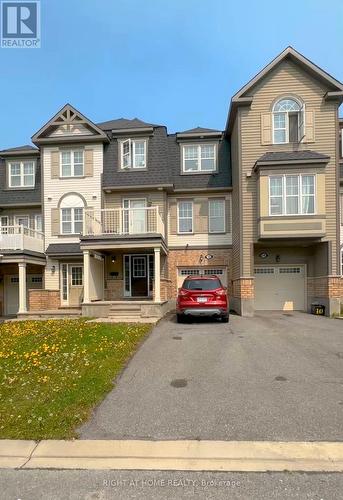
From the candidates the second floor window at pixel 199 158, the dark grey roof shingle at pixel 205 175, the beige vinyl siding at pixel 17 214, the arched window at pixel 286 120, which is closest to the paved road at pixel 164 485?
the arched window at pixel 286 120

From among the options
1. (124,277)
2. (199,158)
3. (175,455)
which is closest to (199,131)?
(199,158)

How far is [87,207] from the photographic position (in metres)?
17.2

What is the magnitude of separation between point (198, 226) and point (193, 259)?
172cm

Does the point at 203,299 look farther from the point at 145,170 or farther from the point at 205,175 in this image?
the point at 145,170

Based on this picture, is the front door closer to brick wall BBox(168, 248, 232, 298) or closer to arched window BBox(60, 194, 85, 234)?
arched window BBox(60, 194, 85, 234)

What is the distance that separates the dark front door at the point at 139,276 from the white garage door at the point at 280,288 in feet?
18.1

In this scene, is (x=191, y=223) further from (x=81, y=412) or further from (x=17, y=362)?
(x=81, y=412)

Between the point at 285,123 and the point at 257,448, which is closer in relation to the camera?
the point at 257,448

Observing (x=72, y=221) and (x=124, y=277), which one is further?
(x=72, y=221)

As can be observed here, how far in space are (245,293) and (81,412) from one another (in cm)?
1118

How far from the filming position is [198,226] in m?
17.9

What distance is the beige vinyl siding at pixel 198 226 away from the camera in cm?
1778

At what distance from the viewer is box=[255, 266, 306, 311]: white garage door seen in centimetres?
1719

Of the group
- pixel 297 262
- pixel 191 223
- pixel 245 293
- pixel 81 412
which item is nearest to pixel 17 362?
pixel 81 412
